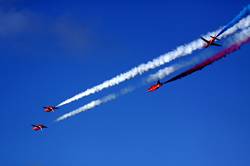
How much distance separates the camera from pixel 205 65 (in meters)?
60.8

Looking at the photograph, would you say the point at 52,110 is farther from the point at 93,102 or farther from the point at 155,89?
the point at 155,89

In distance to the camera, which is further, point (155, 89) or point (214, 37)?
point (155, 89)

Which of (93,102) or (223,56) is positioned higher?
(93,102)

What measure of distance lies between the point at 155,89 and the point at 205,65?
20.8 metres

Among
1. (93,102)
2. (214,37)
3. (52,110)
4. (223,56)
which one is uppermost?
(52,110)

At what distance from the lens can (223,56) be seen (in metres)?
59.1

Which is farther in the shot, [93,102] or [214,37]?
[93,102]

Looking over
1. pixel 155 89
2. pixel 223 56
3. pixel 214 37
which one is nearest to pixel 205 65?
pixel 223 56

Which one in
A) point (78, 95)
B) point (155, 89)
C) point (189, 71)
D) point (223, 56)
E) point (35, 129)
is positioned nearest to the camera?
point (223, 56)

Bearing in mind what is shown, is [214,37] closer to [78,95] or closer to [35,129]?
[78,95]

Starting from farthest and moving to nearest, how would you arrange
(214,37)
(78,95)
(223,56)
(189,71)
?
1. (78,95)
2. (214,37)
3. (189,71)
4. (223,56)

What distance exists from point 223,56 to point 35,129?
6323cm

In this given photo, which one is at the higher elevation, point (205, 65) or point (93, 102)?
point (93, 102)

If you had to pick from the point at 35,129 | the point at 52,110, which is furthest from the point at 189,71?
the point at 35,129
